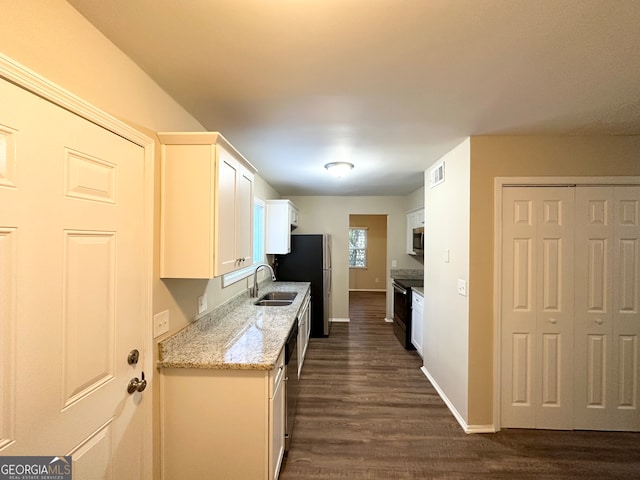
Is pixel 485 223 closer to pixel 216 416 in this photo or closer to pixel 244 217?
pixel 244 217

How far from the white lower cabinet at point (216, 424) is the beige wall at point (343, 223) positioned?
3843mm

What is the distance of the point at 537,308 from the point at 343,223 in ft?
11.3

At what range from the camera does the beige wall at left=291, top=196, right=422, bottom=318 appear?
5285mm

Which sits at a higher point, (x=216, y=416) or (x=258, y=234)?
(x=258, y=234)

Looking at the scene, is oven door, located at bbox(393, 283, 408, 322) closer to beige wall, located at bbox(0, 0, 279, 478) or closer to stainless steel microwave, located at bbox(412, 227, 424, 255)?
stainless steel microwave, located at bbox(412, 227, 424, 255)

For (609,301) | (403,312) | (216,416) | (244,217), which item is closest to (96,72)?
(244,217)

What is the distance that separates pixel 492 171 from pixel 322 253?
280 centimetres

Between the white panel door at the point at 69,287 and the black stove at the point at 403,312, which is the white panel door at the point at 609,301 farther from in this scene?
the white panel door at the point at 69,287

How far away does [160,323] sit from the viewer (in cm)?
154

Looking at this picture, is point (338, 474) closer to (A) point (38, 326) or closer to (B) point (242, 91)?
(A) point (38, 326)

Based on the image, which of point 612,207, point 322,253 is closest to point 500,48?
point 612,207

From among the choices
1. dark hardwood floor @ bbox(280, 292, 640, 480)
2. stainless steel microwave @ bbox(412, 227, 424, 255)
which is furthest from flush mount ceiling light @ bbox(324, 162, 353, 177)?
dark hardwood floor @ bbox(280, 292, 640, 480)

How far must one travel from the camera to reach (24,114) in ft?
2.72

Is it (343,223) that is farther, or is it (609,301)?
(343,223)
